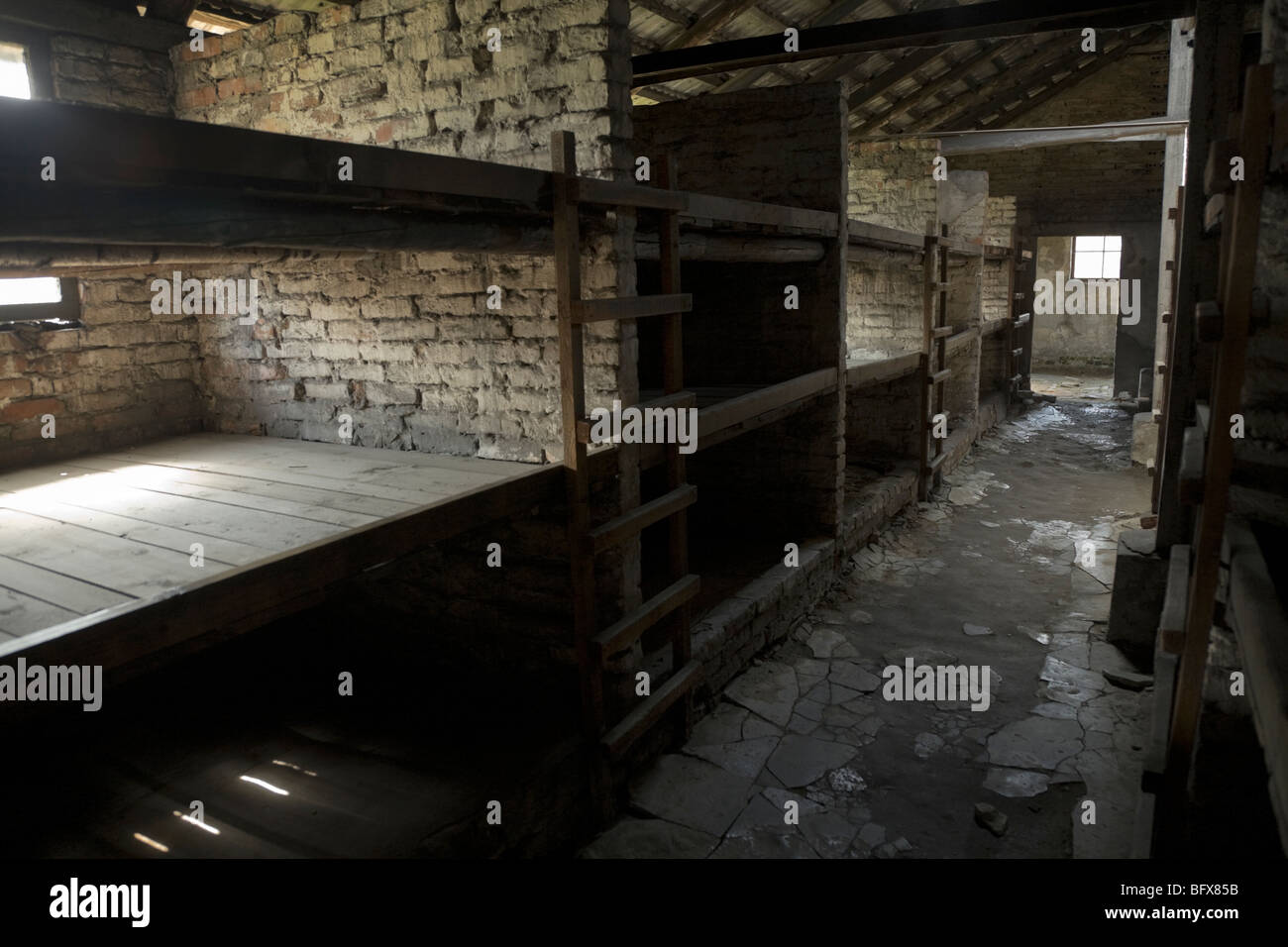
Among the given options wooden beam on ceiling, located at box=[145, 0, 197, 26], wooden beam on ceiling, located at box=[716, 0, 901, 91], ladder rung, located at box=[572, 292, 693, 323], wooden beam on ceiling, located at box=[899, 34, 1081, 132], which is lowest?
ladder rung, located at box=[572, 292, 693, 323]

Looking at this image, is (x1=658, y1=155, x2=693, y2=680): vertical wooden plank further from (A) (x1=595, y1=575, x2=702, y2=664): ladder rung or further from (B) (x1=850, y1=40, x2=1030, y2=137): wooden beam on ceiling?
(B) (x1=850, y1=40, x2=1030, y2=137): wooden beam on ceiling

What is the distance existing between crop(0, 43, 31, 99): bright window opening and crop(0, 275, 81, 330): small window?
3.02 ft

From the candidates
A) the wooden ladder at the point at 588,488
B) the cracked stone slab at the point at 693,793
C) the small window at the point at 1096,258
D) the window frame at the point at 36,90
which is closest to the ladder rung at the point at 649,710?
the wooden ladder at the point at 588,488

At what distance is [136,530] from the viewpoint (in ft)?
9.30

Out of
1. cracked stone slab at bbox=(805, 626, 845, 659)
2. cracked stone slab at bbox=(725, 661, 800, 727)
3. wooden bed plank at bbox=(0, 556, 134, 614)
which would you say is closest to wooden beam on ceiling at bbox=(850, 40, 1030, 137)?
cracked stone slab at bbox=(805, 626, 845, 659)

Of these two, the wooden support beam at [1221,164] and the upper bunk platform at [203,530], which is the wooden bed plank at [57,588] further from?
the wooden support beam at [1221,164]

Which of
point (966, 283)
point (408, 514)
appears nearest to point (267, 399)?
point (408, 514)

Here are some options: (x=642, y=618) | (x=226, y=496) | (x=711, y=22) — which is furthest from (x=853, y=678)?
(x=711, y=22)

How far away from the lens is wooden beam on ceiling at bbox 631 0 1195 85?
16.9ft

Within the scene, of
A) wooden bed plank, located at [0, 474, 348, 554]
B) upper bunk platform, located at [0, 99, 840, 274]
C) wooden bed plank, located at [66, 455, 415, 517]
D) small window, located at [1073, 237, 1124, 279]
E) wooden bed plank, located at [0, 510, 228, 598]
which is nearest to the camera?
upper bunk platform, located at [0, 99, 840, 274]

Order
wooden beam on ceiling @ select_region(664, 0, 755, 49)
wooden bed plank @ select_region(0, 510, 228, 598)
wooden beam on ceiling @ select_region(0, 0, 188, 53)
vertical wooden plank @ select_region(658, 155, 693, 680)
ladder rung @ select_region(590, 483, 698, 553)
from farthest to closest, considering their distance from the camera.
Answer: wooden beam on ceiling @ select_region(664, 0, 755, 49), wooden beam on ceiling @ select_region(0, 0, 188, 53), vertical wooden plank @ select_region(658, 155, 693, 680), ladder rung @ select_region(590, 483, 698, 553), wooden bed plank @ select_region(0, 510, 228, 598)

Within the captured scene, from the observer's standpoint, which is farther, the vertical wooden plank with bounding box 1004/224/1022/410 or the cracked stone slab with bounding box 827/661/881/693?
the vertical wooden plank with bounding box 1004/224/1022/410

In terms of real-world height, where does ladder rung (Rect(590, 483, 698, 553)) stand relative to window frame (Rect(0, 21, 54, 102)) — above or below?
below
